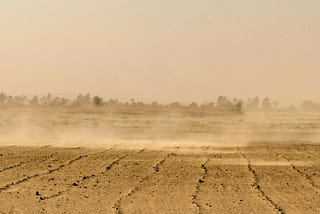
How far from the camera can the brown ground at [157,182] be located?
13.2 metres

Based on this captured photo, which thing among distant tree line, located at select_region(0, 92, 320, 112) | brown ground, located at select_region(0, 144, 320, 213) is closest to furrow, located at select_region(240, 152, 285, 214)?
brown ground, located at select_region(0, 144, 320, 213)

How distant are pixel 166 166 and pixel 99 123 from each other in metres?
35.0

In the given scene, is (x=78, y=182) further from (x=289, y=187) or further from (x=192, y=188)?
(x=289, y=187)

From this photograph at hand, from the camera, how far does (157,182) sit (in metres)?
16.8

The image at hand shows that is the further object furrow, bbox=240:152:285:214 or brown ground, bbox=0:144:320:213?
brown ground, bbox=0:144:320:213

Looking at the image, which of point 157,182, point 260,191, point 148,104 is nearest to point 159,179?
point 157,182

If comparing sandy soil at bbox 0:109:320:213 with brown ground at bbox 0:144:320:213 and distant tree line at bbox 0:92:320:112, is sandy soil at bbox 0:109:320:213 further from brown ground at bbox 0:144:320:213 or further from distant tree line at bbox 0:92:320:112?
distant tree line at bbox 0:92:320:112

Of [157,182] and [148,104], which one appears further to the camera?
[148,104]

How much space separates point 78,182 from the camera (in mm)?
16578

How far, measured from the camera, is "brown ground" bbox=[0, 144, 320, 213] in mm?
13156

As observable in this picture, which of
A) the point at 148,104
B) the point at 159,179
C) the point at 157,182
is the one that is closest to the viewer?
the point at 157,182

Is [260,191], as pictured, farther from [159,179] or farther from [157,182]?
[159,179]

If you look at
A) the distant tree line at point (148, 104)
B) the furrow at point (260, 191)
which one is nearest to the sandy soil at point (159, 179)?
the furrow at point (260, 191)

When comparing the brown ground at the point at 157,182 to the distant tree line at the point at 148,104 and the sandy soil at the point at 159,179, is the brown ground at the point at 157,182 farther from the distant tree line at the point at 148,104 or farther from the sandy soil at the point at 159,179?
the distant tree line at the point at 148,104
